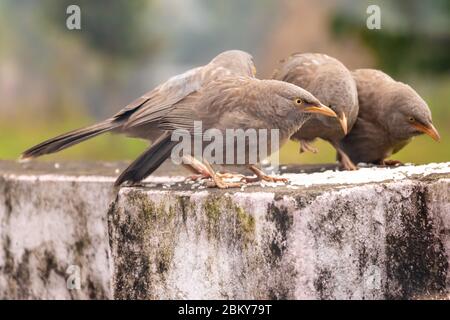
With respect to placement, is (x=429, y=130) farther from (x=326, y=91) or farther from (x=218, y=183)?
(x=218, y=183)

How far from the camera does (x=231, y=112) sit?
4.04 m

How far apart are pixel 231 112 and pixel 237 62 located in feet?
2.13

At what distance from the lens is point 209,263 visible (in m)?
3.78

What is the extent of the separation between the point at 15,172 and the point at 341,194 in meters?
2.30

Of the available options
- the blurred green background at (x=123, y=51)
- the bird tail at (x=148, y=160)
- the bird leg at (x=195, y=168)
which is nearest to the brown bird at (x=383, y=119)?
the bird leg at (x=195, y=168)

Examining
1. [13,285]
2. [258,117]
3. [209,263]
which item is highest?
[258,117]

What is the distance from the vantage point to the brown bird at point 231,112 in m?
3.98

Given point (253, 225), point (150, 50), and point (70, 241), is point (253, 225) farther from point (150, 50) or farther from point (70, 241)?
point (150, 50)

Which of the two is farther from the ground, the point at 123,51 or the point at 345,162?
the point at 123,51

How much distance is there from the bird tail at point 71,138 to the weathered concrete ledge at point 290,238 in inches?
16.3

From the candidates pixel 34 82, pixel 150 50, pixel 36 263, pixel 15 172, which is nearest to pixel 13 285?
pixel 36 263

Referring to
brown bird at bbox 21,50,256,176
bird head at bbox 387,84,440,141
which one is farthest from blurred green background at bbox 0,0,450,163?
brown bird at bbox 21,50,256,176

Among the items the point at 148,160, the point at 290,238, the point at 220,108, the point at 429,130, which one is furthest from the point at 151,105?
the point at 429,130

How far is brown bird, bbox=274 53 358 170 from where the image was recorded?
15.2ft
